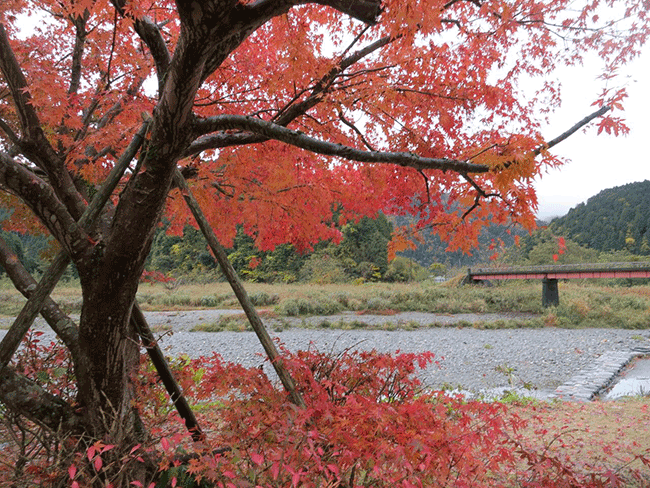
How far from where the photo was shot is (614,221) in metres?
32.2

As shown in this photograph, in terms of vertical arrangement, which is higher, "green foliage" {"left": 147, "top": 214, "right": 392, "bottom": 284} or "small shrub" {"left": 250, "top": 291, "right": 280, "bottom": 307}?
"green foliage" {"left": 147, "top": 214, "right": 392, "bottom": 284}

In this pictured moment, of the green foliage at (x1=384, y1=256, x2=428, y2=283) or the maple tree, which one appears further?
the green foliage at (x1=384, y1=256, x2=428, y2=283)

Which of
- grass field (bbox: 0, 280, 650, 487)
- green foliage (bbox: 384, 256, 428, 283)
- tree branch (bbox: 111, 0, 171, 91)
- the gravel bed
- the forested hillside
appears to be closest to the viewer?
tree branch (bbox: 111, 0, 171, 91)

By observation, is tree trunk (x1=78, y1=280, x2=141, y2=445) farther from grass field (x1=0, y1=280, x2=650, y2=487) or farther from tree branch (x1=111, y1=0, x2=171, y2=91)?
grass field (x1=0, y1=280, x2=650, y2=487)

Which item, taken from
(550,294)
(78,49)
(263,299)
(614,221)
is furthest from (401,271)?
(78,49)

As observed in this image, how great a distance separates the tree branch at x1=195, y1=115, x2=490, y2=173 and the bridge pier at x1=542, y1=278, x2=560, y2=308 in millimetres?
17164

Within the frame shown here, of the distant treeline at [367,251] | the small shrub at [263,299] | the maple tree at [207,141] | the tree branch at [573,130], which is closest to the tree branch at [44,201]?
the maple tree at [207,141]

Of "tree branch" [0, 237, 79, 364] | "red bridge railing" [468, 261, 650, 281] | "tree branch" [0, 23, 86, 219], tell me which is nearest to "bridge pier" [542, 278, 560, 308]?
"red bridge railing" [468, 261, 650, 281]

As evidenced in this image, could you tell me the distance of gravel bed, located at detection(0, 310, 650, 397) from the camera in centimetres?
743

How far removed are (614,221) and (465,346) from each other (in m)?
30.8

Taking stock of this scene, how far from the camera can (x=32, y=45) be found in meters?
4.04

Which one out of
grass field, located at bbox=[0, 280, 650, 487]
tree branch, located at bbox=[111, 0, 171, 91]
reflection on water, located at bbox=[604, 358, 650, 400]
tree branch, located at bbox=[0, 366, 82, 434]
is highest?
tree branch, located at bbox=[111, 0, 171, 91]

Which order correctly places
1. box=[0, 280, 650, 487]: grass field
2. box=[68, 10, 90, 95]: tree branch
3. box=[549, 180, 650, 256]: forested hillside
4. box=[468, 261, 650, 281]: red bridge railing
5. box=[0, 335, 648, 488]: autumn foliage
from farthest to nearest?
1. box=[549, 180, 650, 256]: forested hillside
2. box=[468, 261, 650, 281]: red bridge railing
3. box=[0, 280, 650, 487]: grass field
4. box=[68, 10, 90, 95]: tree branch
5. box=[0, 335, 648, 488]: autumn foliage

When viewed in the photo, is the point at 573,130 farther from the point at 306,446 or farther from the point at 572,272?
the point at 572,272
